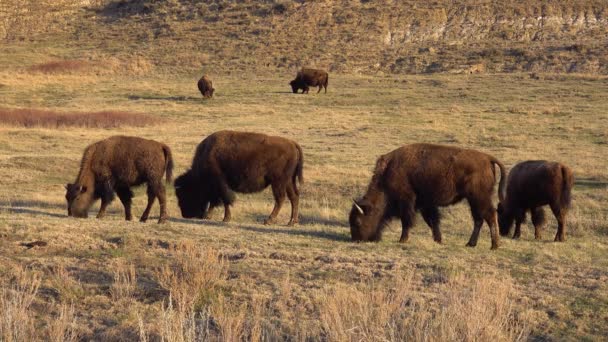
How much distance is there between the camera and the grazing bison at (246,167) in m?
13.8

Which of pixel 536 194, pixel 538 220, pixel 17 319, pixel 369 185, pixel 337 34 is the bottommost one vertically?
pixel 337 34

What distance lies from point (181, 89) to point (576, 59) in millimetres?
25292

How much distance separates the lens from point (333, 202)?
17688 mm

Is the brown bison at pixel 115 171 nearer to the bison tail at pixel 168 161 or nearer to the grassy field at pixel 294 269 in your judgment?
the bison tail at pixel 168 161

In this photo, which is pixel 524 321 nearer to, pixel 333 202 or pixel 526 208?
pixel 526 208

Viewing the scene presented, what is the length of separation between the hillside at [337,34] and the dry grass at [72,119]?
21056 millimetres

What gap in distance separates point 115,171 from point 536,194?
278 inches

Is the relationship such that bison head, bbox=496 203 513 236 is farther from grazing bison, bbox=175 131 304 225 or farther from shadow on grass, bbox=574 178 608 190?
shadow on grass, bbox=574 178 608 190

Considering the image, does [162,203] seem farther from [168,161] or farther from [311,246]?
[311,246]

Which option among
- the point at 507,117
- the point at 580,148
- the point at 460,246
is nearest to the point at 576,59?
the point at 507,117

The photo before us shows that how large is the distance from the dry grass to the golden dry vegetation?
22 centimetres

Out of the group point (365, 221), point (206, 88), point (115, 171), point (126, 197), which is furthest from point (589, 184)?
point (206, 88)

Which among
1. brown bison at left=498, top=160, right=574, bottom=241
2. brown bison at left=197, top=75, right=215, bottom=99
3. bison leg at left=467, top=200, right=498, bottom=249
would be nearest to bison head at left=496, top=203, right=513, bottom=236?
brown bison at left=498, top=160, right=574, bottom=241

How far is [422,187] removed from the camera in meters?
11.7
